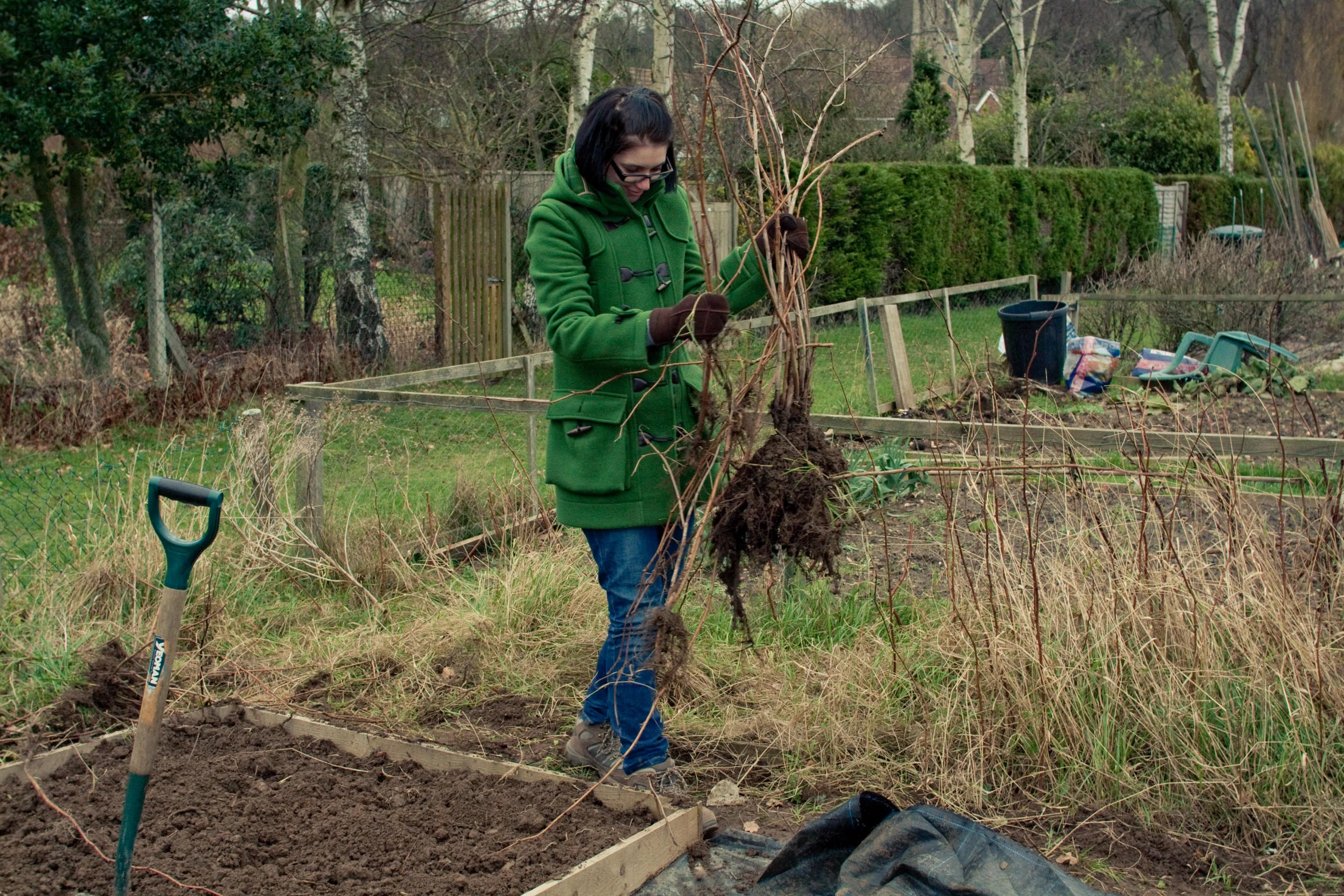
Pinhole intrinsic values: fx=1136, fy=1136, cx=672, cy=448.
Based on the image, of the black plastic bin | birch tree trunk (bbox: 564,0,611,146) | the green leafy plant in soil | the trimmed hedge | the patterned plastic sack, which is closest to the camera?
the green leafy plant in soil

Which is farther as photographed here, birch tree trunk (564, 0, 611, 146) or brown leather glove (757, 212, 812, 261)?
birch tree trunk (564, 0, 611, 146)

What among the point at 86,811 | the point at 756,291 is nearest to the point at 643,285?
the point at 756,291

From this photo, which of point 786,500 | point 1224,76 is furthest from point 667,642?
point 1224,76

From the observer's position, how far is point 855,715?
130 inches

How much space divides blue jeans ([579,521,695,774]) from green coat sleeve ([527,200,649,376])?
1.45 feet

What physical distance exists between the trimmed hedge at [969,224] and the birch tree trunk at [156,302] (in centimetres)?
641

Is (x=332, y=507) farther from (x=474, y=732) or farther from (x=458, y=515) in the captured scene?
(x=474, y=732)

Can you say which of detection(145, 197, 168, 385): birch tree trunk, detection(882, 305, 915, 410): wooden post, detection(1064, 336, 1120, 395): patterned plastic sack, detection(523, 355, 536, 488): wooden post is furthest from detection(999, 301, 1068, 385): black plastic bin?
detection(145, 197, 168, 385): birch tree trunk

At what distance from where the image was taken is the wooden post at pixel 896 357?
8.56 metres

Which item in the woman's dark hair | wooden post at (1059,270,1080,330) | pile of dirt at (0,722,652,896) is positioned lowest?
pile of dirt at (0,722,652,896)

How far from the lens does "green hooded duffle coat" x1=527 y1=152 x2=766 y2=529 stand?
271 cm

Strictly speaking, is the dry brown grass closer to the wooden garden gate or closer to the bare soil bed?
the bare soil bed

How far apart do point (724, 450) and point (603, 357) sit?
16.4 inches

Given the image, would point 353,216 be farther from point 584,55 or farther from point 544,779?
point 544,779
